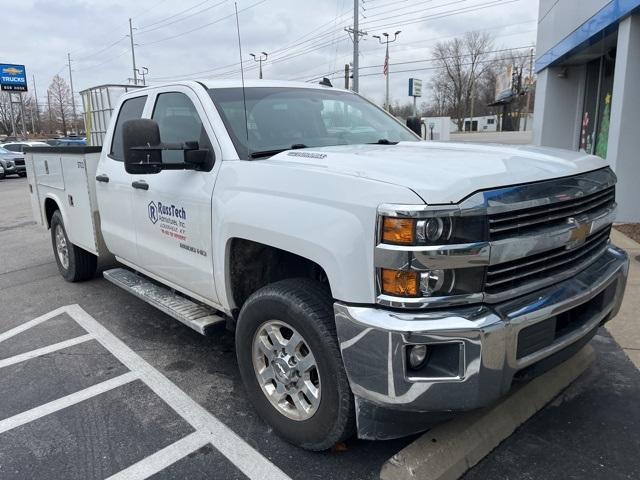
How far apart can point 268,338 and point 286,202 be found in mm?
776

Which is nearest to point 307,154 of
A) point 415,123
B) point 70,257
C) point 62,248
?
point 415,123

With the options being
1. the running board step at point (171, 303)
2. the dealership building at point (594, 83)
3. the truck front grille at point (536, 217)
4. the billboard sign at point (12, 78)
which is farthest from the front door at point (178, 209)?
the billboard sign at point (12, 78)

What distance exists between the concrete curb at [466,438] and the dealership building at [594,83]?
624 centimetres

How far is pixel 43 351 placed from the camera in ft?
14.2

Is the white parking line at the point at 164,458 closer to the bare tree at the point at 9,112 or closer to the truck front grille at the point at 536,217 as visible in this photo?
the truck front grille at the point at 536,217

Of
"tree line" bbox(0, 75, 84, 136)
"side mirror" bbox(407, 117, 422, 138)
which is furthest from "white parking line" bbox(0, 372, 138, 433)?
"tree line" bbox(0, 75, 84, 136)

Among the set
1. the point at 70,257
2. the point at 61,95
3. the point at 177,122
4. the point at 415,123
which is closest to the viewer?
the point at 177,122

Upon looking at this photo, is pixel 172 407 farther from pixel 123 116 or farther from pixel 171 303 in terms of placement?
pixel 123 116

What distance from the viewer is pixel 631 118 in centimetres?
802

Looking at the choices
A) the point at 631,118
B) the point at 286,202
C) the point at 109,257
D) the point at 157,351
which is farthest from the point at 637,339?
the point at 631,118

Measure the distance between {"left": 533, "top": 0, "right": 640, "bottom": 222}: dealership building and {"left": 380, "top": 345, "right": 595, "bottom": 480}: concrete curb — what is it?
6.24 m

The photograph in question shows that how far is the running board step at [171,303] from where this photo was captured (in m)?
3.48

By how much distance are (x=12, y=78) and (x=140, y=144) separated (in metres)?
60.6

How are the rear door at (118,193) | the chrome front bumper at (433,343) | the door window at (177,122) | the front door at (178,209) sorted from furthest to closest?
the rear door at (118,193) < the door window at (177,122) < the front door at (178,209) < the chrome front bumper at (433,343)
